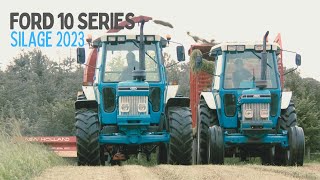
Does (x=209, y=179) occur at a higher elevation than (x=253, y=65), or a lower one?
lower

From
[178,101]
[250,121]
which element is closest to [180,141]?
[178,101]

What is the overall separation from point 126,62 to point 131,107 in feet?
3.59

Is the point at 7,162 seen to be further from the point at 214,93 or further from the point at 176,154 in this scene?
the point at 214,93

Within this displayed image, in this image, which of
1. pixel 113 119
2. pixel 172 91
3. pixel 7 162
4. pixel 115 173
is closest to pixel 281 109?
pixel 172 91

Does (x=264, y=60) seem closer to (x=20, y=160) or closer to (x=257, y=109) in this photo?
(x=257, y=109)

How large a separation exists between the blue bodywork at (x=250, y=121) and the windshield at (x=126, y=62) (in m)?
1.64

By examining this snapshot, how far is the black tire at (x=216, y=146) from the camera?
1611cm

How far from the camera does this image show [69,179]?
11203 millimetres

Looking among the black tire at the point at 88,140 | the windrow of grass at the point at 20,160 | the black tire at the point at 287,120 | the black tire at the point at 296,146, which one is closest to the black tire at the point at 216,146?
the black tire at the point at 296,146

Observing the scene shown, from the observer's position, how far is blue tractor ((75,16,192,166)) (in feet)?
51.4

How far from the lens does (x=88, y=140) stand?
608 inches

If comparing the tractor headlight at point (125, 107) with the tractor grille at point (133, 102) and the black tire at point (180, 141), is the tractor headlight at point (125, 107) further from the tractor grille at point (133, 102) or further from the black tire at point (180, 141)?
the black tire at point (180, 141)

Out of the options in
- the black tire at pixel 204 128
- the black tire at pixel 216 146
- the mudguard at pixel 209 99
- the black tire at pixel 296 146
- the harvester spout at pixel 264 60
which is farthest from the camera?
the mudguard at pixel 209 99

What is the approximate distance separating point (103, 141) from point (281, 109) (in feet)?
12.2
